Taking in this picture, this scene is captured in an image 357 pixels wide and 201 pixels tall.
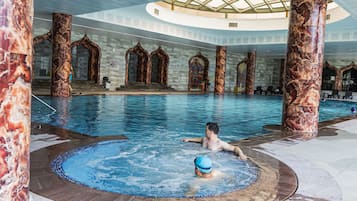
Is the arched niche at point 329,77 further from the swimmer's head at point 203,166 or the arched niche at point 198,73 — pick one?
the swimmer's head at point 203,166

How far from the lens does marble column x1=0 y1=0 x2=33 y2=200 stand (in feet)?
7.06

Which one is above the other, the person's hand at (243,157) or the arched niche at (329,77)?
the arched niche at (329,77)

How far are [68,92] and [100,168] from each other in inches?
425

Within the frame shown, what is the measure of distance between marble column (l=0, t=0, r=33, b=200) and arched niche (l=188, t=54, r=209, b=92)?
2481 cm

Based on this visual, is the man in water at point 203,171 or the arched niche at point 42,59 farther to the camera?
the arched niche at point 42,59

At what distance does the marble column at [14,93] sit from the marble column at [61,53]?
39.6 feet

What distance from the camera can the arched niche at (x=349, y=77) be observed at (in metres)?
29.2

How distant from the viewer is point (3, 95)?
7.10 feet

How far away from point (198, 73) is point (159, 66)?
13.3ft

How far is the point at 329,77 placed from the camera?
3070 cm

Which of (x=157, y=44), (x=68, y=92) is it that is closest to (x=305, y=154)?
(x=68, y=92)

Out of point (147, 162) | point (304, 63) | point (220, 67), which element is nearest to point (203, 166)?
point (147, 162)

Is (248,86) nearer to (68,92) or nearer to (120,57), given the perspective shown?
(120,57)

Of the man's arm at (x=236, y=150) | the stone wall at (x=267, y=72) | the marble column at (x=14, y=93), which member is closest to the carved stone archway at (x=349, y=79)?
the stone wall at (x=267, y=72)
